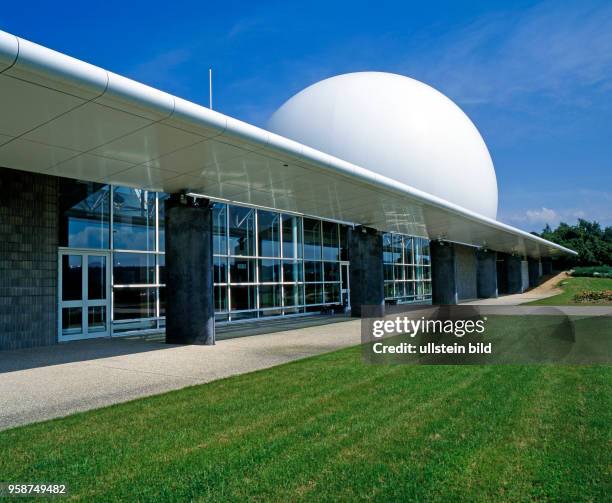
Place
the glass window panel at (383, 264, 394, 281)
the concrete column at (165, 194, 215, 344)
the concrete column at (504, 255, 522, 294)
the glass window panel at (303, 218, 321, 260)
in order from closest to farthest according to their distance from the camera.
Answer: the concrete column at (165, 194, 215, 344), the glass window panel at (303, 218, 321, 260), the glass window panel at (383, 264, 394, 281), the concrete column at (504, 255, 522, 294)

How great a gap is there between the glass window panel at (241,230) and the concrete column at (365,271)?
447cm

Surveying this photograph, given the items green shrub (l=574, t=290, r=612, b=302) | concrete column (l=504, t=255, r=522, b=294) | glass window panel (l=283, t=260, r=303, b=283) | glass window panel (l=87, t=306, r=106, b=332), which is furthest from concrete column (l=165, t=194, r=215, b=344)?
concrete column (l=504, t=255, r=522, b=294)

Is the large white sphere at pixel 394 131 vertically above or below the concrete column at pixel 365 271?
above

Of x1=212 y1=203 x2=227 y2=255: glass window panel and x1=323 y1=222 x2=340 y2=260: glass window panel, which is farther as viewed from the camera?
x1=323 y1=222 x2=340 y2=260: glass window panel

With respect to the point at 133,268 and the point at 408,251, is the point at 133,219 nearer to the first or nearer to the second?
the point at 133,268

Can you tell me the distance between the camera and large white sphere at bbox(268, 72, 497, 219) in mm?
Answer: 26141

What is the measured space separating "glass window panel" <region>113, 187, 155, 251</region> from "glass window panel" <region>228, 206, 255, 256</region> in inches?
144

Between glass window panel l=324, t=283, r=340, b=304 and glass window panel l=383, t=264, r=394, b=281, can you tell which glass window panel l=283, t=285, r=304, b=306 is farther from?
glass window panel l=383, t=264, r=394, b=281

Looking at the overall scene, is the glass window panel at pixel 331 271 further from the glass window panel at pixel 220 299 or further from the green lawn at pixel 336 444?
the green lawn at pixel 336 444

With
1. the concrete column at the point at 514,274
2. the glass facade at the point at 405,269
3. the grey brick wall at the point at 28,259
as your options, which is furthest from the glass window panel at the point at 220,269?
the concrete column at the point at 514,274

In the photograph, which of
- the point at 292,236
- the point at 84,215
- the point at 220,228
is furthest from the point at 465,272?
the point at 84,215

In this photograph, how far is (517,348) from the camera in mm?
10438

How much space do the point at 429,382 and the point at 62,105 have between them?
6.60 m
